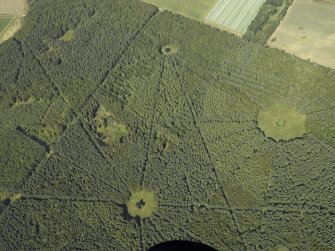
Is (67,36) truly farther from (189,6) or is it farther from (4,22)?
(189,6)

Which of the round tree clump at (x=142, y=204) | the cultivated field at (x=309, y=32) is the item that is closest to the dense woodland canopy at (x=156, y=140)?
the round tree clump at (x=142, y=204)

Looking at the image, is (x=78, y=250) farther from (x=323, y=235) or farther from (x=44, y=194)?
(x=323, y=235)

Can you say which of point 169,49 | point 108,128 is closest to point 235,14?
point 169,49

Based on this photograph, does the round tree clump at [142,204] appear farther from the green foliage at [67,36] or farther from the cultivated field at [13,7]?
the cultivated field at [13,7]

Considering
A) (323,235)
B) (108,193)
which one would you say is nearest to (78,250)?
(108,193)

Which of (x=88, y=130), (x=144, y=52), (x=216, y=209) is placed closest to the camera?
(x=216, y=209)

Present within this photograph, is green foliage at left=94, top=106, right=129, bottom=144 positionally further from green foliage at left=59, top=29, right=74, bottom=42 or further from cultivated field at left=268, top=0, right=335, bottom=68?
cultivated field at left=268, top=0, right=335, bottom=68
